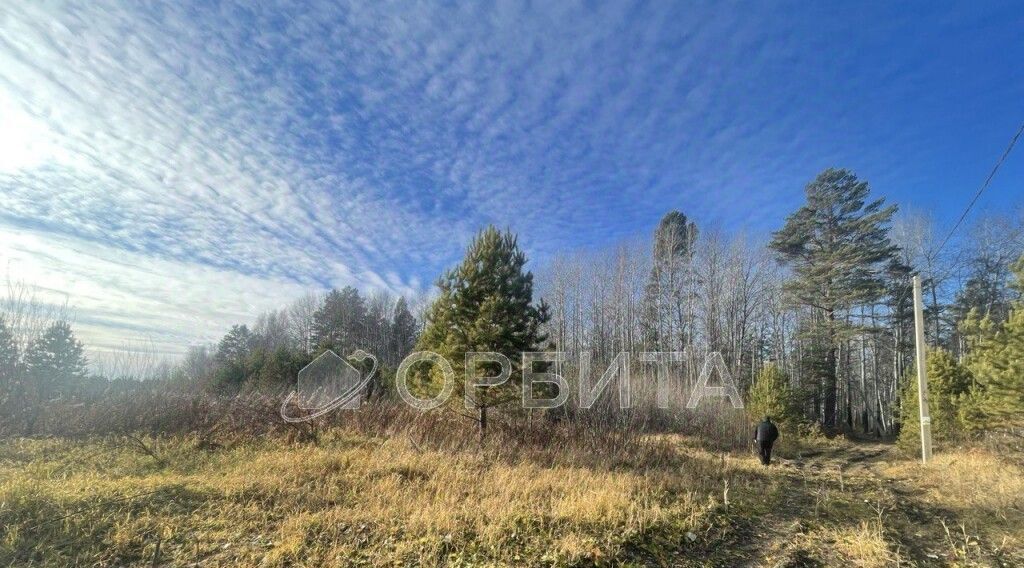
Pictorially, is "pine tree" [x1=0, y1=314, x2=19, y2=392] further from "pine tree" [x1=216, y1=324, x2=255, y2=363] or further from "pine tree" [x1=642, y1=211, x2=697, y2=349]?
"pine tree" [x1=642, y1=211, x2=697, y2=349]

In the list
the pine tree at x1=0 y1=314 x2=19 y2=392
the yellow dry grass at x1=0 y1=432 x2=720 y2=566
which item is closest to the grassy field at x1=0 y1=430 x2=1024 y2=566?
the yellow dry grass at x1=0 y1=432 x2=720 y2=566

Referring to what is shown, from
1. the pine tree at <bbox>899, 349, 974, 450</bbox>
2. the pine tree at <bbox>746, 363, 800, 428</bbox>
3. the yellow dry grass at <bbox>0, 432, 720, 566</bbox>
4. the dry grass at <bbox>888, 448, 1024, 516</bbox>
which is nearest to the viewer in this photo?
the yellow dry grass at <bbox>0, 432, 720, 566</bbox>

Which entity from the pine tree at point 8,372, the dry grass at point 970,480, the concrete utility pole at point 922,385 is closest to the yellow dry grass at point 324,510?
the pine tree at point 8,372

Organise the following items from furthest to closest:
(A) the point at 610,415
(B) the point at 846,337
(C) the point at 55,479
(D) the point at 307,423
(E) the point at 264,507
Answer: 1. (B) the point at 846,337
2. (A) the point at 610,415
3. (D) the point at 307,423
4. (C) the point at 55,479
5. (E) the point at 264,507

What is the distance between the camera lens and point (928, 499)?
7.79 m

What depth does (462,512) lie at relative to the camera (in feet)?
18.1

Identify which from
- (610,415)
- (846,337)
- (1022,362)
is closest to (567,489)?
(610,415)

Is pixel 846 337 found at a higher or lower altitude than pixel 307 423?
higher

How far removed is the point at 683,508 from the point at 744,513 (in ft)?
3.41

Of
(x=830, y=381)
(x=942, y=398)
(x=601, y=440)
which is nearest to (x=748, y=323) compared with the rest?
(x=830, y=381)

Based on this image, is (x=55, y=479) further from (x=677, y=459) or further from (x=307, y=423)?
(x=677, y=459)

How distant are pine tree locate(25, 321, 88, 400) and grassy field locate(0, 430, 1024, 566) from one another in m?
5.99

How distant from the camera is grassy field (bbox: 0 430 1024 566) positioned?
4.62m

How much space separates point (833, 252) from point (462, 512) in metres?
24.8
